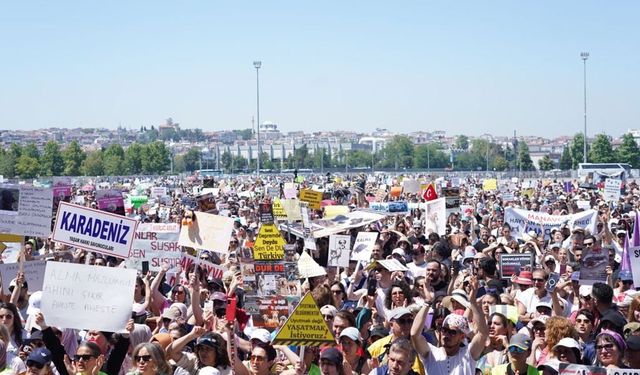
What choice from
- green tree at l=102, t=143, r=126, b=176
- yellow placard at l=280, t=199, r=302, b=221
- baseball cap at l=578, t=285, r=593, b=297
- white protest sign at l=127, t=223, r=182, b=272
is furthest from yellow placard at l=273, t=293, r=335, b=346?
green tree at l=102, t=143, r=126, b=176

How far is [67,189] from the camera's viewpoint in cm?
2967

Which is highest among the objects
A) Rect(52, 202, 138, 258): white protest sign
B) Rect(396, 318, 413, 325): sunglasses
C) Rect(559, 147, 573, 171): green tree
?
Rect(52, 202, 138, 258): white protest sign

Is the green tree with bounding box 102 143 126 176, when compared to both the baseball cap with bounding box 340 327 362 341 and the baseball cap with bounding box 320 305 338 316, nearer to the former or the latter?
the baseball cap with bounding box 320 305 338 316

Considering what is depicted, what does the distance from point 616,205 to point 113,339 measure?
24102mm

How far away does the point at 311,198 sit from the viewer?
906 inches

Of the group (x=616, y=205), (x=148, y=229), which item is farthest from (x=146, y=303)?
(x=616, y=205)

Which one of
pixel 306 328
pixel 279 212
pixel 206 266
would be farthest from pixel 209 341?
pixel 279 212

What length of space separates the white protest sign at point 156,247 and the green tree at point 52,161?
135601mm

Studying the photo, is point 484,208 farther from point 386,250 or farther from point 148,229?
point 148,229

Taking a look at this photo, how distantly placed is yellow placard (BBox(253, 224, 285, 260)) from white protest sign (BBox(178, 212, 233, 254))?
1782 millimetres

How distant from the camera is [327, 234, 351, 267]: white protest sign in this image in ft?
48.4

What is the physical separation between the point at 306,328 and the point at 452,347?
97 cm

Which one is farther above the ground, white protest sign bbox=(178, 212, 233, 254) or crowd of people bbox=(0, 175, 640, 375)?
white protest sign bbox=(178, 212, 233, 254)

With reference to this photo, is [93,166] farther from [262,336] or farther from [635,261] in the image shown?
[262,336]
